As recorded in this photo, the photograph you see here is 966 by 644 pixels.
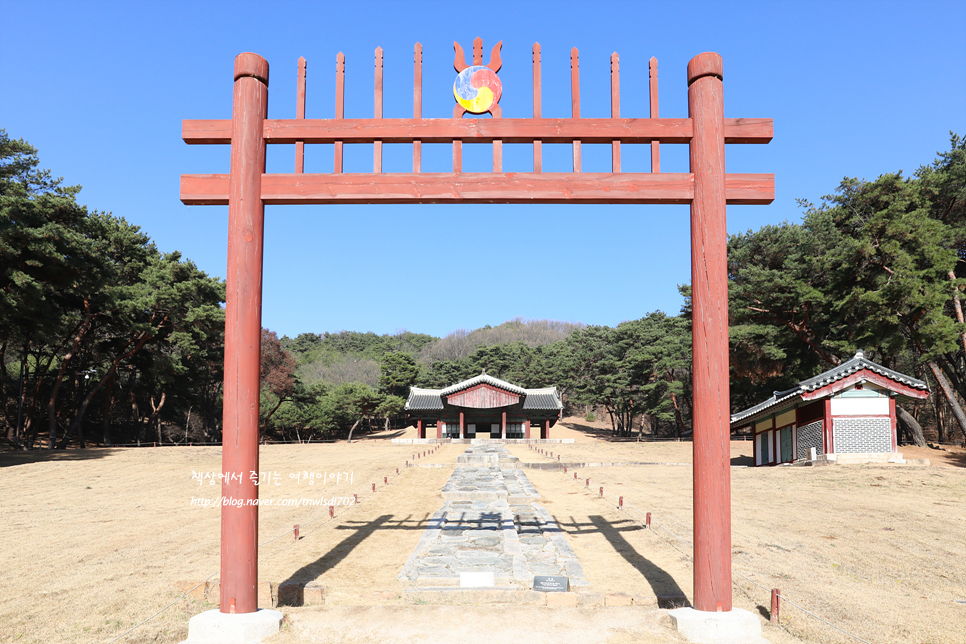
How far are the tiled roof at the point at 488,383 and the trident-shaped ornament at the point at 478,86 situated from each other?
3850 centimetres

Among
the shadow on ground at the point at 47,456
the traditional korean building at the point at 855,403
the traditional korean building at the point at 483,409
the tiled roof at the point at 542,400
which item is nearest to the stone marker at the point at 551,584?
the traditional korean building at the point at 855,403

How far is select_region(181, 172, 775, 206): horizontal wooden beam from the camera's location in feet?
18.3

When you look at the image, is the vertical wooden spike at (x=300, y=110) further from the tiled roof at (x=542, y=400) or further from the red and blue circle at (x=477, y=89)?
the tiled roof at (x=542, y=400)

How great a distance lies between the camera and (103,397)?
44.2 meters

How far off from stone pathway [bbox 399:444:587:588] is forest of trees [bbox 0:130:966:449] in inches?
745

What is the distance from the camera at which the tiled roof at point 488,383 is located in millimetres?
44281

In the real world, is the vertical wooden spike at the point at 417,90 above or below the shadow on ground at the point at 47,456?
above

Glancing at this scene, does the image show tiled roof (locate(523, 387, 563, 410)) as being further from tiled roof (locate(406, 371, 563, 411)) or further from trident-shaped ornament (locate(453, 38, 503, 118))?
trident-shaped ornament (locate(453, 38, 503, 118))

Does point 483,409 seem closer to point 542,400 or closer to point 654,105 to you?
point 542,400

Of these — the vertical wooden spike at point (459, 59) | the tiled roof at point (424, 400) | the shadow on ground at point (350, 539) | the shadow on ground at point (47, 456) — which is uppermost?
the vertical wooden spike at point (459, 59)

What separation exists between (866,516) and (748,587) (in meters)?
7.36

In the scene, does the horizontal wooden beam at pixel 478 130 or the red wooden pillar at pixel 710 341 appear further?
the horizontal wooden beam at pixel 478 130

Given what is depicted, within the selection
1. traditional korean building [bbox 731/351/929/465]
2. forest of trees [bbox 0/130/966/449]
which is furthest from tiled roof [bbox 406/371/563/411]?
traditional korean building [bbox 731/351/929/465]

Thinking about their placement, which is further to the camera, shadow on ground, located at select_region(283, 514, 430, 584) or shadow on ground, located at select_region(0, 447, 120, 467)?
shadow on ground, located at select_region(0, 447, 120, 467)
